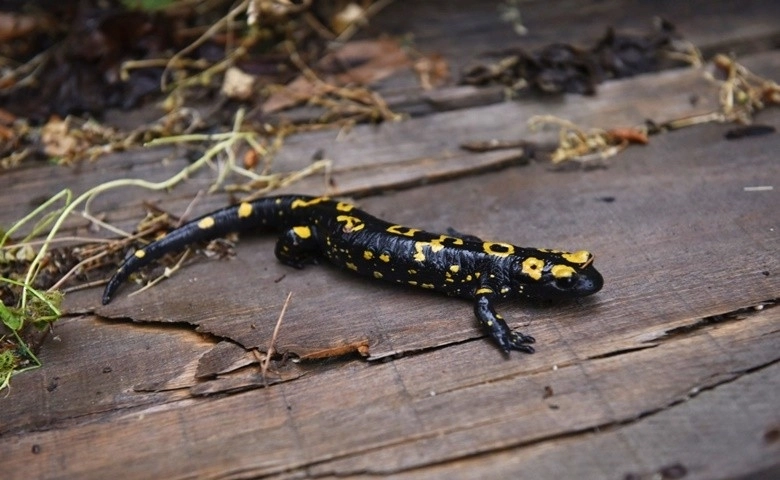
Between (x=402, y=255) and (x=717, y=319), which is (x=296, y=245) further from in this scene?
(x=717, y=319)

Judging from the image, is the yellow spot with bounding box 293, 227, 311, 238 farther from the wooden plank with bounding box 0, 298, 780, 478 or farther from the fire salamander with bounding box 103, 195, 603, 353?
the wooden plank with bounding box 0, 298, 780, 478

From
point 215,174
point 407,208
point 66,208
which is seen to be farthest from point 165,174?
point 407,208

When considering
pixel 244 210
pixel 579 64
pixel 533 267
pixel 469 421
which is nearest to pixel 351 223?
pixel 244 210

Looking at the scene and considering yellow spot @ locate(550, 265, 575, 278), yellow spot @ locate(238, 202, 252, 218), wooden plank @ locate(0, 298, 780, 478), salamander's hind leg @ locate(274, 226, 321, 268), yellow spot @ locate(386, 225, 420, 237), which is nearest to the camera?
wooden plank @ locate(0, 298, 780, 478)

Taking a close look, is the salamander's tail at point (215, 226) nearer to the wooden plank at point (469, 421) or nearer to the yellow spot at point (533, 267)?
the wooden plank at point (469, 421)

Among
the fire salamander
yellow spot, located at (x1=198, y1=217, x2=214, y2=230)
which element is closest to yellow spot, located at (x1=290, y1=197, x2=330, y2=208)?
the fire salamander
